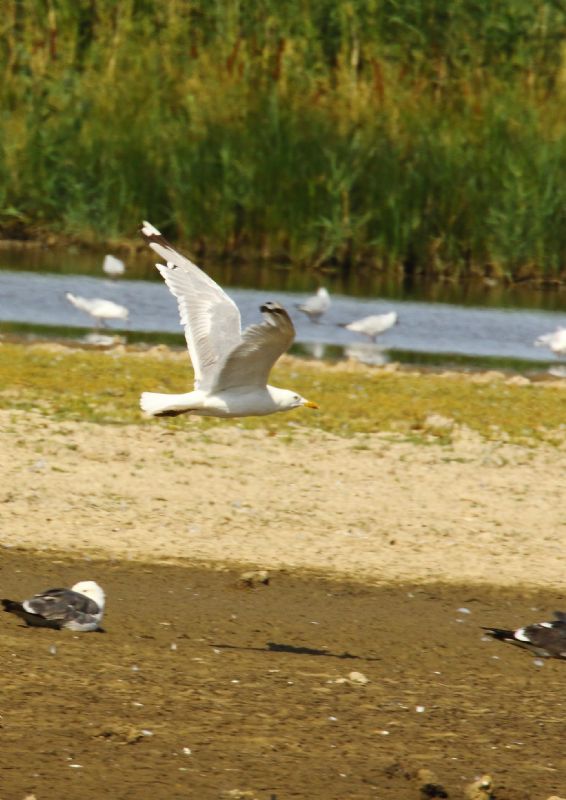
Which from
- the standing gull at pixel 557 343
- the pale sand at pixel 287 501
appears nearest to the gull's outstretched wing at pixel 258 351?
the pale sand at pixel 287 501

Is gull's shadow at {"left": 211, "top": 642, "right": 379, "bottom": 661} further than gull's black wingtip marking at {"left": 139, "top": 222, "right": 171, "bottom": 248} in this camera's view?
No

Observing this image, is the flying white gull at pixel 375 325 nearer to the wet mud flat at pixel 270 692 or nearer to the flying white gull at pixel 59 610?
the wet mud flat at pixel 270 692

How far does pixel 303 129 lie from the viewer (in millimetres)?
22172

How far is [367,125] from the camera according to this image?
2245 cm

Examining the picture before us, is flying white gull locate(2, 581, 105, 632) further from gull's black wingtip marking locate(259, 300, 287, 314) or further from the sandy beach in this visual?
gull's black wingtip marking locate(259, 300, 287, 314)

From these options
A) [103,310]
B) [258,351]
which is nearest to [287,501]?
[258,351]

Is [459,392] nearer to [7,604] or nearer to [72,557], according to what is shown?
[72,557]

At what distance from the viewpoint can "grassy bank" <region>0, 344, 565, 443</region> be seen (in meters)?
11.5

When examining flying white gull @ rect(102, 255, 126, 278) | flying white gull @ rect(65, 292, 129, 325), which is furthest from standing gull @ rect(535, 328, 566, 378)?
flying white gull @ rect(102, 255, 126, 278)

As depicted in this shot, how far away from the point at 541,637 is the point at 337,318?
1138 cm

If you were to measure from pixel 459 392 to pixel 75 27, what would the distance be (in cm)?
1350

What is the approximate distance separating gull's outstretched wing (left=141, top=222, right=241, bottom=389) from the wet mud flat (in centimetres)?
114

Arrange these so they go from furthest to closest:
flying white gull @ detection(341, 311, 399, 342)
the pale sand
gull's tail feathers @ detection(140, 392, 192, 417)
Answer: flying white gull @ detection(341, 311, 399, 342), the pale sand, gull's tail feathers @ detection(140, 392, 192, 417)

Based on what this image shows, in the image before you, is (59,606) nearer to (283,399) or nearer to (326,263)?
(283,399)
